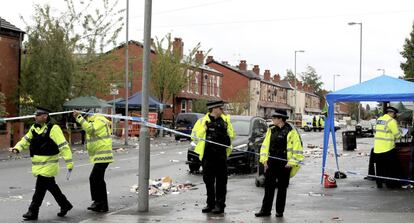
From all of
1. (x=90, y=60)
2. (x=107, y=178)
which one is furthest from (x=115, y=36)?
(x=107, y=178)

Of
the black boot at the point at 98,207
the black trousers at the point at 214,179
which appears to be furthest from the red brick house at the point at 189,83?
the black trousers at the point at 214,179

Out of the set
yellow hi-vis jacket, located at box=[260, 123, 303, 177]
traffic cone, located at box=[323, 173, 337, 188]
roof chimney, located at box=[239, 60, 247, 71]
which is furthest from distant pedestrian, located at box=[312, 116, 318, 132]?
yellow hi-vis jacket, located at box=[260, 123, 303, 177]

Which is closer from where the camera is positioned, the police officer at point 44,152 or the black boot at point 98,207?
the police officer at point 44,152

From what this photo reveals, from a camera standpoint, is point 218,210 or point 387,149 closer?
point 218,210

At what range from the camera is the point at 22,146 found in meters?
9.09

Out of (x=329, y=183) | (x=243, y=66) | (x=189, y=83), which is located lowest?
(x=329, y=183)

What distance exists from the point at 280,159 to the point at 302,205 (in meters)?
1.60

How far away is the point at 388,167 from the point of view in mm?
12586

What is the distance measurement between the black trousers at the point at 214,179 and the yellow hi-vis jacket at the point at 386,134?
4.55m

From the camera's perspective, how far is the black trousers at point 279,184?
29.5 ft

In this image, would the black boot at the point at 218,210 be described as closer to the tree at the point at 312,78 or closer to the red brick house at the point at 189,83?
the red brick house at the point at 189,83

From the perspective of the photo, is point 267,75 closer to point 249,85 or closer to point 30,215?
point 249,85

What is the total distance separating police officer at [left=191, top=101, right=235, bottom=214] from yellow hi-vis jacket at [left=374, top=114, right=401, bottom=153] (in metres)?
4.42

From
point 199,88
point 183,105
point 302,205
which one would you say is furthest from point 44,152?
point 199,88
